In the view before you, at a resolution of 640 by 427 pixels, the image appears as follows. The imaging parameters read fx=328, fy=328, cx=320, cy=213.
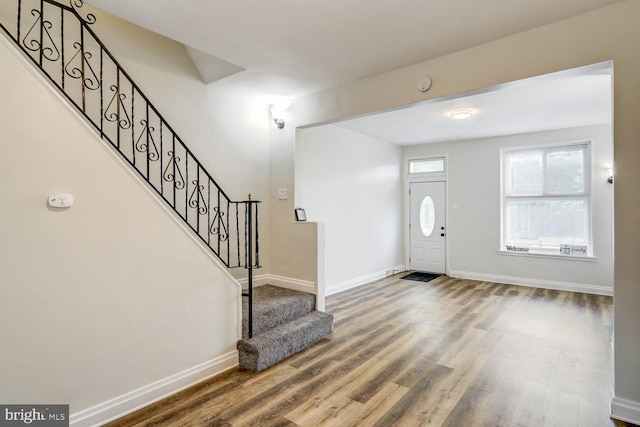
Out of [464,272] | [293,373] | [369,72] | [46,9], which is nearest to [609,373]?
[293,373]

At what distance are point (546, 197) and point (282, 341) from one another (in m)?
5.60

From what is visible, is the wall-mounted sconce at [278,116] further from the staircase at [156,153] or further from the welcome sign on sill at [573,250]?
the welcome sign on sill at [573,250]

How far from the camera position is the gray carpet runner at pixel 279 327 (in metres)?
2.97

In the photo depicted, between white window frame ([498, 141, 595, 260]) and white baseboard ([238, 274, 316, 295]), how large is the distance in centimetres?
434

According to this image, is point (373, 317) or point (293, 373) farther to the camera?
point (373, 317)

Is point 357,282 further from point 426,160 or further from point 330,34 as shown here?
point 330,34

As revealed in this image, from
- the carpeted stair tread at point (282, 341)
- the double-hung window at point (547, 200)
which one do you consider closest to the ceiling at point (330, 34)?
the double-hung window at point (547, 200)

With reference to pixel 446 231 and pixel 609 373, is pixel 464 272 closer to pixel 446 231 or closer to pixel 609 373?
pixel 446 231

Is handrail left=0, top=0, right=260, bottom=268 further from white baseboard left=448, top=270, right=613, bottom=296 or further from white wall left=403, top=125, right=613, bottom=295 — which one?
white baseboard left=448, top=270, right=613, bottom=296

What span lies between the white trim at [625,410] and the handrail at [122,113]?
290cm

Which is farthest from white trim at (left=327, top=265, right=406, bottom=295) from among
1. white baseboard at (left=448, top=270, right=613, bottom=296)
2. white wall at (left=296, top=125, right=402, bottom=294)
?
white baseboard at (left=448, top=270, right=613, bottom=296)

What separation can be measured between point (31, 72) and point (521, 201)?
7.11m

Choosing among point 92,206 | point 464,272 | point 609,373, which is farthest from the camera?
point 464,272

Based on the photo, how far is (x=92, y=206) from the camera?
216 cm
